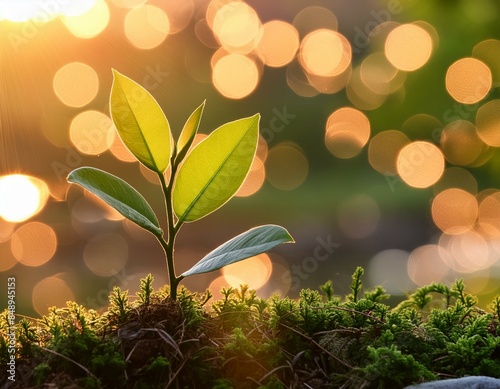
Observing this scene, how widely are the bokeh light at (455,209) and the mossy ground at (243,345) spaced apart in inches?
260

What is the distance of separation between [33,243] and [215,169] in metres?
8.07

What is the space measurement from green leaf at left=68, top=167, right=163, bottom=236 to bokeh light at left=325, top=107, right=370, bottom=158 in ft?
20.3

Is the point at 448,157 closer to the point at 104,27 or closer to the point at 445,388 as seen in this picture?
the point at 104,27

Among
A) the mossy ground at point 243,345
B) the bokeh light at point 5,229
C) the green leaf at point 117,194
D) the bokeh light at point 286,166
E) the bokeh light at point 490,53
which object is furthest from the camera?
A: the bokeh light at point 286,166

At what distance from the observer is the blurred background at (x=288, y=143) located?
608 cm

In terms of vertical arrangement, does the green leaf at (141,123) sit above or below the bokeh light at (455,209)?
above

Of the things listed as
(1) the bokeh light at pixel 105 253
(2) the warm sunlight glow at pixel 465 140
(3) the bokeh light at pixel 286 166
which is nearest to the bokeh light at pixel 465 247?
(2) the warm sunlight glow at pixel 465 140

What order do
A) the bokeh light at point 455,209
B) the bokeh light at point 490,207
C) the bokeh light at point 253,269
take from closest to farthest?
the bokeh light at point 455,209
the bokeh light at point 253,269
the bokeh light at point 490,207

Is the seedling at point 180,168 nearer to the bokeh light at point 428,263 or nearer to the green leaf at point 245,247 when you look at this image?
the green leaf at point 245,247

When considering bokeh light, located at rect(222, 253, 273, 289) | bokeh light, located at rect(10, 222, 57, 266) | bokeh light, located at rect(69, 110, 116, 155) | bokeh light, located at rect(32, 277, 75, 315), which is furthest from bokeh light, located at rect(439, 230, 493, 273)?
bokeh light, located at rect(10, 222, 57, 266)

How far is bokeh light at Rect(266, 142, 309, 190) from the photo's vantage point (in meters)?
7.51

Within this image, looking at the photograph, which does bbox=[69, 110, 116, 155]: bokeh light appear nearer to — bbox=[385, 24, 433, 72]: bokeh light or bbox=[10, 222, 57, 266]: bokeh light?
bbox=[10, 222, 57, 266]: bokeh light

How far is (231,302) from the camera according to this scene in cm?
129

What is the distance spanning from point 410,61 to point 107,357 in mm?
5548
